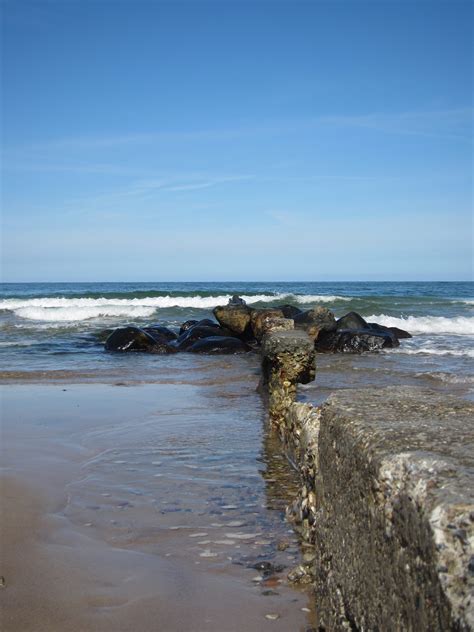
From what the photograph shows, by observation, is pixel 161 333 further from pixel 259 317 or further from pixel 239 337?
pixel 259 317

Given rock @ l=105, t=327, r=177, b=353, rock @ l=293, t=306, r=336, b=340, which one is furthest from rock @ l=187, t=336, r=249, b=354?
rock @ l=293, t=306, r=336, b=340

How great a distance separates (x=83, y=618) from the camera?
280 centimetres

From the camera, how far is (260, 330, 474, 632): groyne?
1231mm

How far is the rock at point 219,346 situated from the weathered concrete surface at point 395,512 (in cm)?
1207

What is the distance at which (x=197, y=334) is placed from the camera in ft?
51.3

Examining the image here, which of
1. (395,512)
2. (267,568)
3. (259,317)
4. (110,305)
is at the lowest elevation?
(267,568)

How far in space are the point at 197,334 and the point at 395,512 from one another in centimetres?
1421

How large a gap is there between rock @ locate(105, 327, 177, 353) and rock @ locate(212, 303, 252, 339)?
5.11 ft

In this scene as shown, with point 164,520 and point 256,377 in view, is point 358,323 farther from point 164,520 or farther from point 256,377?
point 164,520

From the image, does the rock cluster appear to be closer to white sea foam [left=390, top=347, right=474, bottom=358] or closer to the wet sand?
white sea foam [left=390, top=347, right=474, bottom=358]

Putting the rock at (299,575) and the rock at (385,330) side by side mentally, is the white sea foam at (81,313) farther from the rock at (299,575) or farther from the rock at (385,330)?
the rock at (299,575)

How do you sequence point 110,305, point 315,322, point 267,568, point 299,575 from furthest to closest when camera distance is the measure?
point 110,305 → point 315,322 → point 267,568 → point 299,575

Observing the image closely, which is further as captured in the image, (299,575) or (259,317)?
(259,317)

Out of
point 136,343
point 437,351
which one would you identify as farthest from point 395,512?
point 437,351
